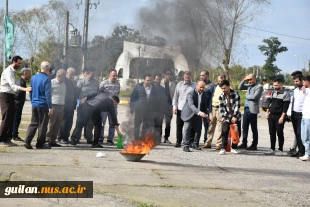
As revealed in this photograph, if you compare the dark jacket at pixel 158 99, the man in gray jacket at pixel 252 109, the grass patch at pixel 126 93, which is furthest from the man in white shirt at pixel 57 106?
the man in gray jacket at pixel 252 109

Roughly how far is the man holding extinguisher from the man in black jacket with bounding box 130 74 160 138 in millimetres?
1621

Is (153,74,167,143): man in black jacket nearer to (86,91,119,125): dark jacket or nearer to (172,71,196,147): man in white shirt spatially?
(172,71,196,147): man in white shirt

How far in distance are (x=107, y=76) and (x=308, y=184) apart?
288 inches

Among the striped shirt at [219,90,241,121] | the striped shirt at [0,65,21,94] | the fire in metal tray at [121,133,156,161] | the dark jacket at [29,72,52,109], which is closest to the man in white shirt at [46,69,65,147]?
the dark jacket at [29,72,52,109]

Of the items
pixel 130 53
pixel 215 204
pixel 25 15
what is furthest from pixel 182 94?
pixel 25 15

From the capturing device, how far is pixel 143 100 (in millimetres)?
14039

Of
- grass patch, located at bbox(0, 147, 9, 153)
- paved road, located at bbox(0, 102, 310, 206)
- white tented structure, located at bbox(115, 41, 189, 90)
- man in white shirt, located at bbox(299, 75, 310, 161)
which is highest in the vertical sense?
white tented structure, located at bbox(115, 41, 189, 90)

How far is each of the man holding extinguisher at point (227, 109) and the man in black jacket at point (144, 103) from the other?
162 cm

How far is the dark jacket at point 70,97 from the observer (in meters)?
14.4

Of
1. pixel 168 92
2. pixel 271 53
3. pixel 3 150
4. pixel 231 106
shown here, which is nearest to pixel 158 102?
pixel 168 92

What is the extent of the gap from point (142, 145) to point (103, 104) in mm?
2323

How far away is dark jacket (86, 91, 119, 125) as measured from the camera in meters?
13.8

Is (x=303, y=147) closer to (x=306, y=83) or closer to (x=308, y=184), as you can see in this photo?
(x=306, y=83)

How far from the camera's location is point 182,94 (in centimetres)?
1534
